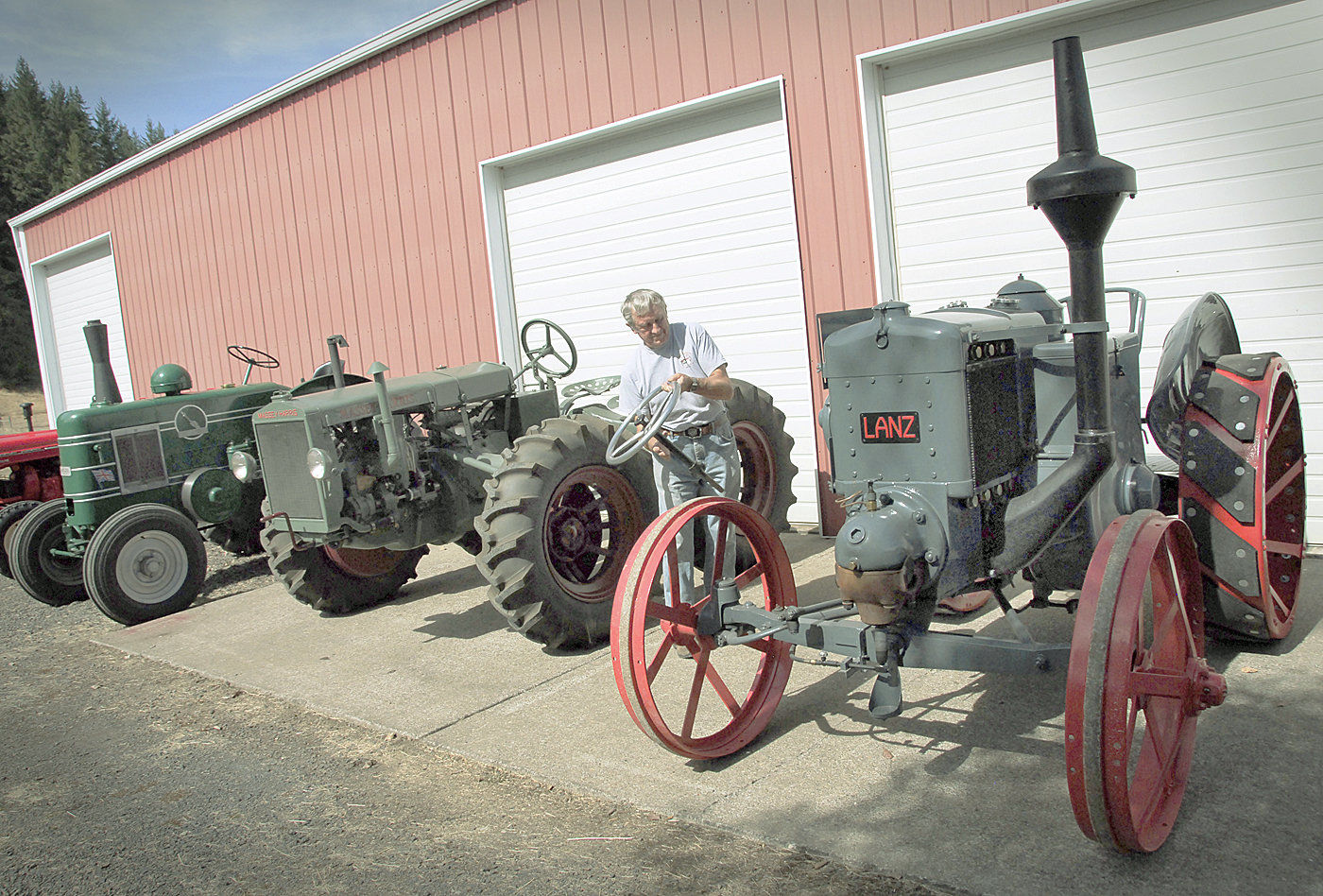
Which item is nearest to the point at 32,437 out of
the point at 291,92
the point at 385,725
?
the point at 291,92

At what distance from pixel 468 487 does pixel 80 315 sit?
1246 centimetres

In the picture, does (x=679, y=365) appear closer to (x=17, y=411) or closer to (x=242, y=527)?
(x=242, y=527)

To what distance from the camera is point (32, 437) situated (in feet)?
26.7

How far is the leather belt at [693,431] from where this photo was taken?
415 centimetres

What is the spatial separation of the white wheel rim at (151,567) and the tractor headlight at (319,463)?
6.65 feet

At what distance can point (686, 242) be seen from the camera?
24.0 feet

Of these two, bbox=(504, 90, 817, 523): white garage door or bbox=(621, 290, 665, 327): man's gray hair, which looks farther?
bbox=(504, 90, 817, 523): white garage door

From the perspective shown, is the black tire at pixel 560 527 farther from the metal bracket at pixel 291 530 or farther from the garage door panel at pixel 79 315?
the garage door panel at pixel 79 315

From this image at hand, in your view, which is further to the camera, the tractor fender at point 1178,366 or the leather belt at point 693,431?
the leather belt at point 693,431

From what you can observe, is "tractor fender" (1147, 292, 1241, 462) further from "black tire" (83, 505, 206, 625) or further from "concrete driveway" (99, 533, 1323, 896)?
"black tire" (83, 505, 206, 625)

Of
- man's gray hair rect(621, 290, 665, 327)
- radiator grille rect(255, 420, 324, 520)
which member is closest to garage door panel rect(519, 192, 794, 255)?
man's gray hair rect(621, 290, 665, 327)

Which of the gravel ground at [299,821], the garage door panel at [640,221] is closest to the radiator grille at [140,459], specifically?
the gravel ground at [299,821]

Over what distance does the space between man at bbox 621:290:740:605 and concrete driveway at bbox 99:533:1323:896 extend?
0.90 meters

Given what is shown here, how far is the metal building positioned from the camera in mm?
5121
